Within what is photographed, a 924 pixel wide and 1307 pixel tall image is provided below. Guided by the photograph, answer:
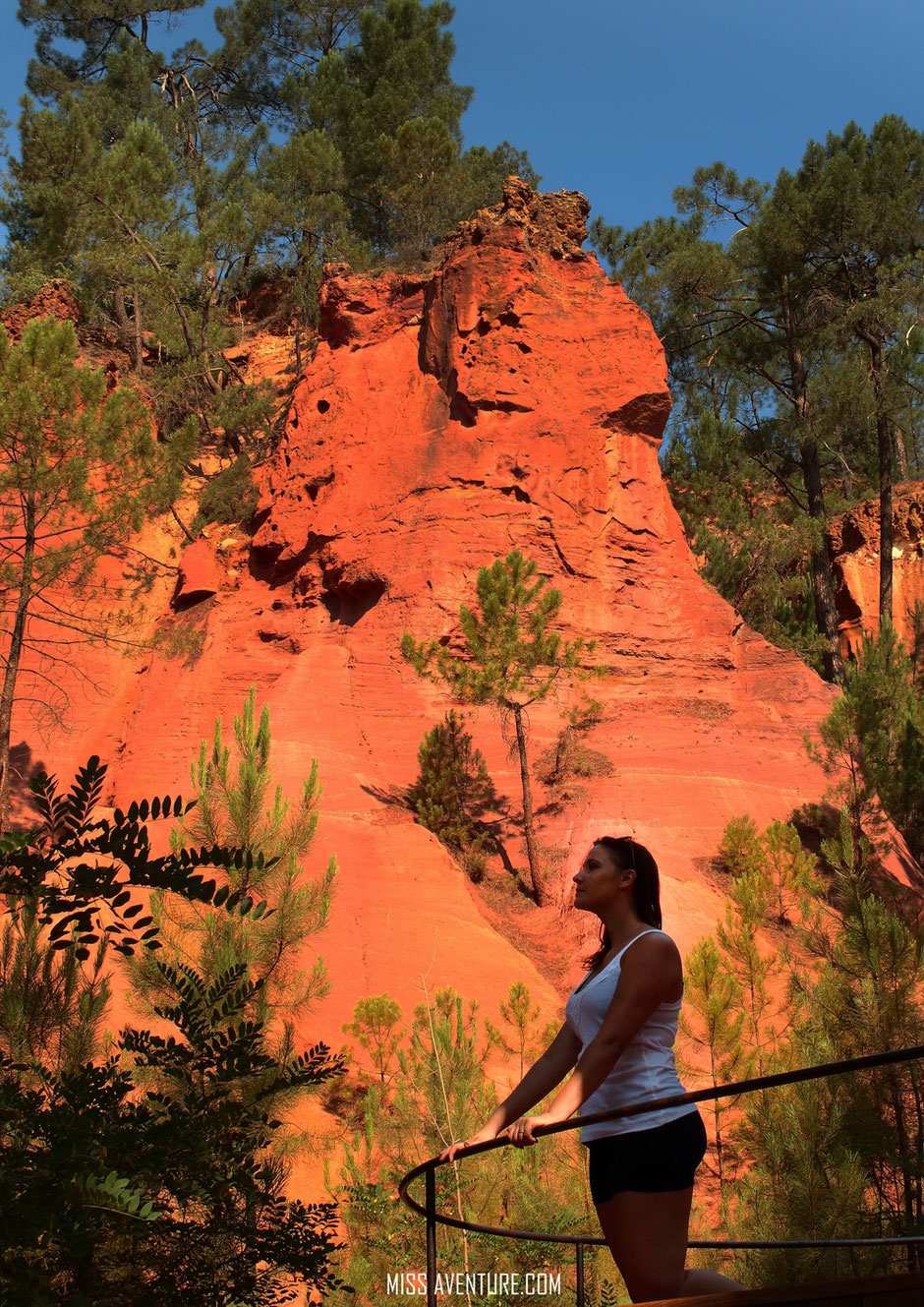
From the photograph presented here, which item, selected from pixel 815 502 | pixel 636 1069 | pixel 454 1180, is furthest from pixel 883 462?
pixel 636 1069

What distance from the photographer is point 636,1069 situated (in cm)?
298

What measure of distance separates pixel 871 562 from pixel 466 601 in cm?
1183

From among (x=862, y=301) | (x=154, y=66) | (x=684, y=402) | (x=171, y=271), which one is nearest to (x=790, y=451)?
(x=684, y=402)

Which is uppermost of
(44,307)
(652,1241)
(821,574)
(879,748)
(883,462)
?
(44,307)

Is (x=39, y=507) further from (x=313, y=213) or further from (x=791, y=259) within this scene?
(x=791, y=259)

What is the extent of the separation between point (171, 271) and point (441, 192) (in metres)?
7.18

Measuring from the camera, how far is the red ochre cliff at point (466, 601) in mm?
13781

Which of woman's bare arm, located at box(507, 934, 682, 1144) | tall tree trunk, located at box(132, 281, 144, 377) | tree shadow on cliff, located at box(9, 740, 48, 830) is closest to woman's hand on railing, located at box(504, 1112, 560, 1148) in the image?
woman's bare arm, located at box(507, 934, 682, 1144)

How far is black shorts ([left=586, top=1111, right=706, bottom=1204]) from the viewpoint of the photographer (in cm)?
280

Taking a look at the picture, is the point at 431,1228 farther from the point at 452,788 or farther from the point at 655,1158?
the point at 452,788

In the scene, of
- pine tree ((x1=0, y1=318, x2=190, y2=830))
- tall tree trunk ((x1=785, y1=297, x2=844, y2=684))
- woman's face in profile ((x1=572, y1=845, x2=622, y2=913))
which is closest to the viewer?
woman's face in profile ((x1=572, y1=845, x2=622, y2=913))

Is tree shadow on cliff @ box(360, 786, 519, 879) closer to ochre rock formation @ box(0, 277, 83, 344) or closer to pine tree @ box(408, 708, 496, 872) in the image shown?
pine tree @ box(408, 708, 496, 872)

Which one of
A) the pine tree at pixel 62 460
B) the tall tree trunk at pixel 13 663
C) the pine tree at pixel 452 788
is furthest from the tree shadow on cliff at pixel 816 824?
the tall tree trunk at pixel 13 663

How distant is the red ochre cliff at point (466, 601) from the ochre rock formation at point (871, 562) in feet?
21.8
